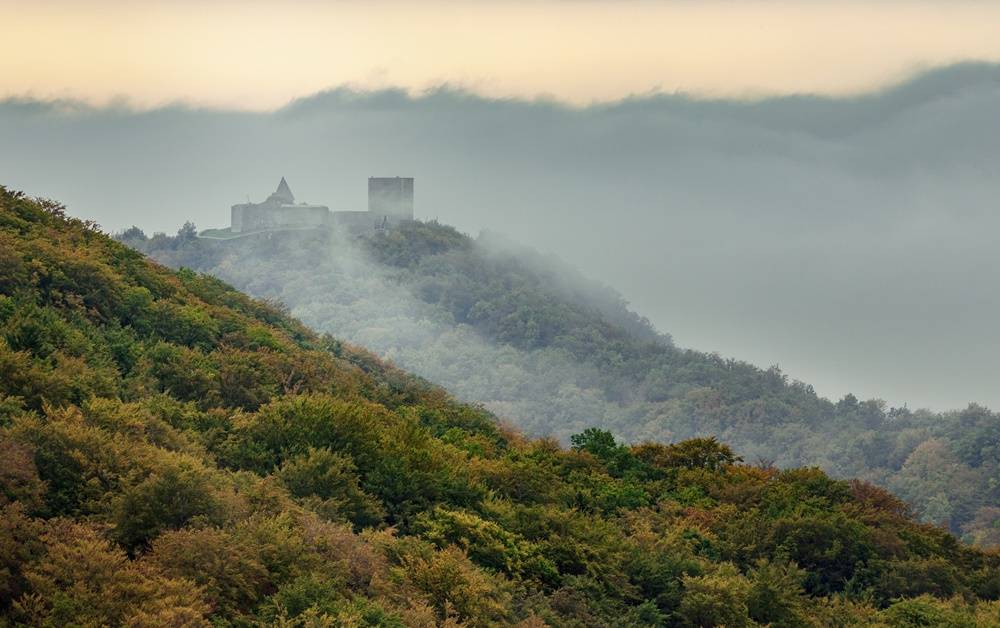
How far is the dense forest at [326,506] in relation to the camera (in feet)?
83.3

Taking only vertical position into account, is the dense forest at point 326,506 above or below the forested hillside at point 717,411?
above

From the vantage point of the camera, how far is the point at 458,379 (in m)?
187

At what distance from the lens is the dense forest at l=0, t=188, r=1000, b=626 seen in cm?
2539

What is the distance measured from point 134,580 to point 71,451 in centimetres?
478

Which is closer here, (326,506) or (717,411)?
(326,506)

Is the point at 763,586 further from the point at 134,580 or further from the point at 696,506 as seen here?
the point at 134,580

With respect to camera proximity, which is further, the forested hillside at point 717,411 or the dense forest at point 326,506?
the forested hillside at point 717,411

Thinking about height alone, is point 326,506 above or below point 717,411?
above

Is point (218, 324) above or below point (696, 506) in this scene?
above

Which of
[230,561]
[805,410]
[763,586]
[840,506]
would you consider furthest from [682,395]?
[230,561]

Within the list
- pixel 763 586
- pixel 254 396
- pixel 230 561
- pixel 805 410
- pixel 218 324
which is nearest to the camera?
pixel 230 561

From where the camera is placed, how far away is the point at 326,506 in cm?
3150

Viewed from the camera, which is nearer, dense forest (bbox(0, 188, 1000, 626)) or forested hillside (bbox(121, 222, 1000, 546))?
dense forest (bbox(0, 188, 1000, 626))

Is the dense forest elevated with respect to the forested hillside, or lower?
elevated
